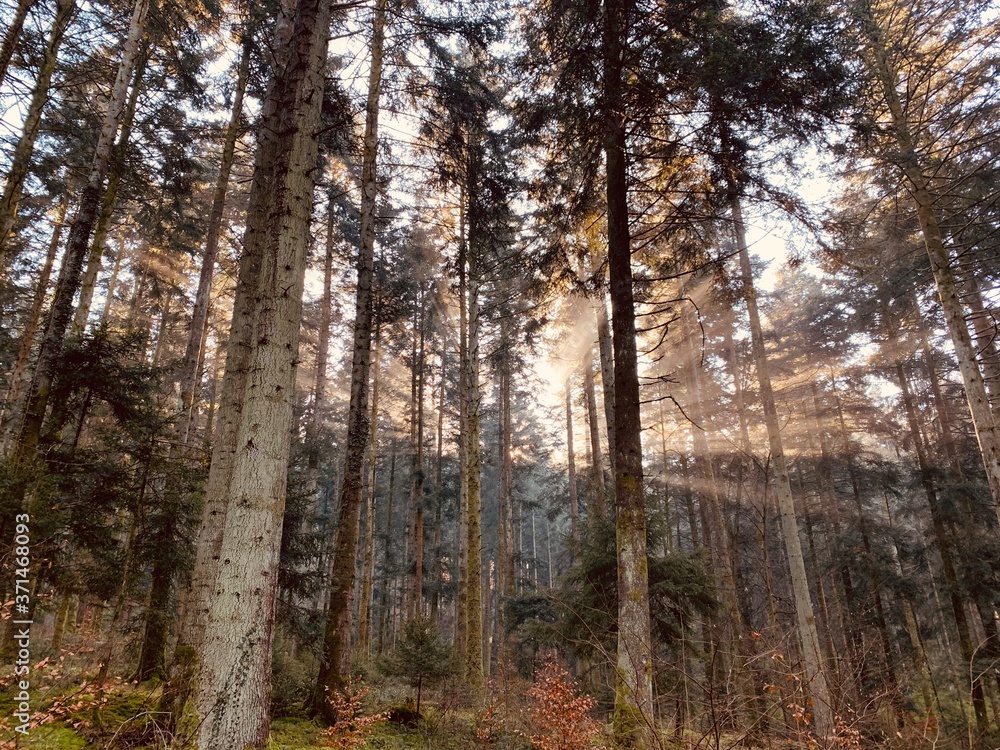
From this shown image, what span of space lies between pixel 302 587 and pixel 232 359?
544 cm

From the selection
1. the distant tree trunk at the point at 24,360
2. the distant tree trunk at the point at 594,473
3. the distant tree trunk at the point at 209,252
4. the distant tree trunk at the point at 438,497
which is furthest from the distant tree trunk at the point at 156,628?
the distant tree trunk at the point at 438,497

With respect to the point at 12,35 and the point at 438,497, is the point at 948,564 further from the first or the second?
the point at 12,35

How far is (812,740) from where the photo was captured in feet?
11.6

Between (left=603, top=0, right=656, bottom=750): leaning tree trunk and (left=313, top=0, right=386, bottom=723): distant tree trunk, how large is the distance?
3391 mm

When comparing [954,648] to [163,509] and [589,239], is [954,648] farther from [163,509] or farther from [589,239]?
[163,509]

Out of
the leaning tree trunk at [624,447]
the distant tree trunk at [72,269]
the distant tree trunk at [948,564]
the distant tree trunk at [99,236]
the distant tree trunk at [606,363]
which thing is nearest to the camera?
the leaning tree trunk at [624,447]

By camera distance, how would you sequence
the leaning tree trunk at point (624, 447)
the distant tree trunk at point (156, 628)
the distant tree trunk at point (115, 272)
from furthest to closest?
the distant tree trunk at point (115, 272), the distant tree trunk at point (156, 628), the leaning tree trunk at point (624, 447)

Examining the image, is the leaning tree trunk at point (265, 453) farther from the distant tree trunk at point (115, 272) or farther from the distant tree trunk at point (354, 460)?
the distant tree trunk at point (115, 272)

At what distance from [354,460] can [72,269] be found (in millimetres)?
5379

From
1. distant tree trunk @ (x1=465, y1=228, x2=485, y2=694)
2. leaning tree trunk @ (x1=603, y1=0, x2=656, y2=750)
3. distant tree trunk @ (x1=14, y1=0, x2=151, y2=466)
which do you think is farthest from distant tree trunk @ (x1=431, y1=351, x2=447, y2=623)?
leaning tree trunk @ (x1=603, y1=0, x2=656, y2=750)

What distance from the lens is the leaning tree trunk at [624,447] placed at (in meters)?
5.10

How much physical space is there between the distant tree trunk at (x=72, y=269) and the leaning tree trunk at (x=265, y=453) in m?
5.02

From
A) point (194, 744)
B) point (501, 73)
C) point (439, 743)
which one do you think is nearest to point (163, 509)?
point (194, 744)

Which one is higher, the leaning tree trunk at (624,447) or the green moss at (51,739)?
the leaning tree trunk at (624,447)
